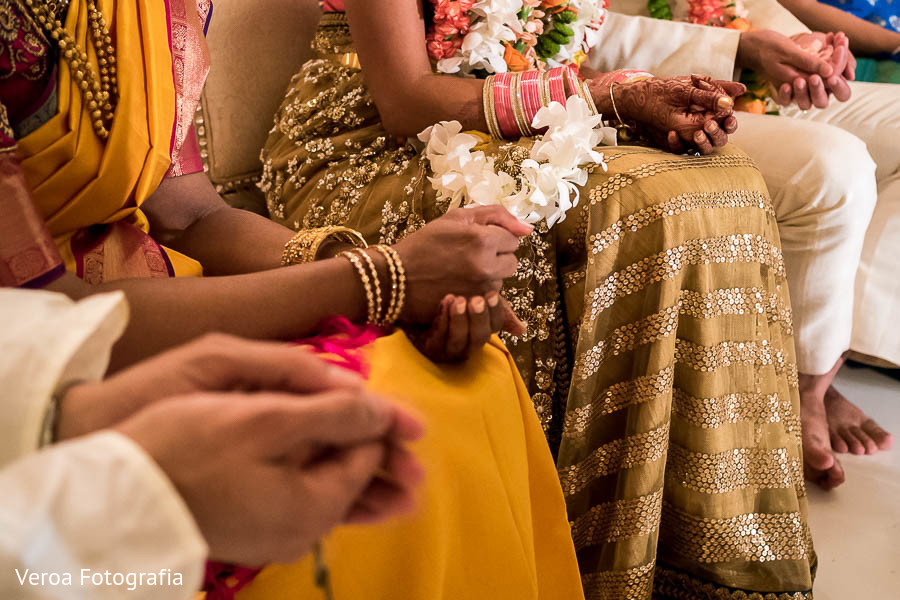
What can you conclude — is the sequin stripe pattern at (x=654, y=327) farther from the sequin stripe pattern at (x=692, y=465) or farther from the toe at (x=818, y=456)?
the toe at (x=818, y=456)

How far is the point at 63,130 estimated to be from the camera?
2.34ft

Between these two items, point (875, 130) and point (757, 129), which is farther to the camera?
point (875, 130)

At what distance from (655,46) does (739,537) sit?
1208mm

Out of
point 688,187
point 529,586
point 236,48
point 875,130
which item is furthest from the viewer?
point 875,130

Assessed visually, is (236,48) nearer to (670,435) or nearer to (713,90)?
(713,90)

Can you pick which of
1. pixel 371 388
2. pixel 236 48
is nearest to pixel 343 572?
pixel 371 388

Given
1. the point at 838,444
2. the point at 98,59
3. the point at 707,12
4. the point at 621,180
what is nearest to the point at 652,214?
the point at 621,180

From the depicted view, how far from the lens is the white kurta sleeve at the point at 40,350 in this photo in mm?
405

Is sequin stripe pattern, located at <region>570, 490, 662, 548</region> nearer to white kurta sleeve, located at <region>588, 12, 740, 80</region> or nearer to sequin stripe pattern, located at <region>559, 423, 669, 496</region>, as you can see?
sequin stripe pattern, located at <region>559, 423, 669, 496</region>

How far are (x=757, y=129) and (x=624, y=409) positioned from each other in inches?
29.8

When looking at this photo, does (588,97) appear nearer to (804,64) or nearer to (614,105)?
(614,105)

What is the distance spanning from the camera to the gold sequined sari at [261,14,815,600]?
1.00 meters

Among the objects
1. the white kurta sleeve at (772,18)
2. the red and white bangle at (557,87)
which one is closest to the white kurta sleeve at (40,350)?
the red and white bangle at (557,87)

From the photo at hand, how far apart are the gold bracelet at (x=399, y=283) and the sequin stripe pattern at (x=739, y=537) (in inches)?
Answer: 24.1
